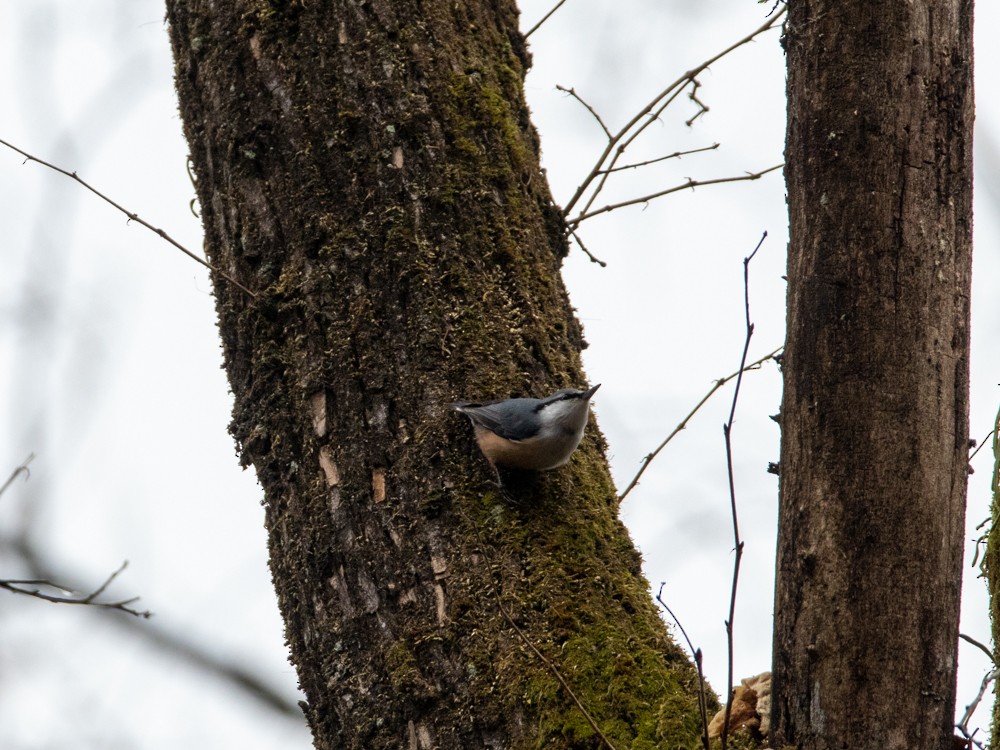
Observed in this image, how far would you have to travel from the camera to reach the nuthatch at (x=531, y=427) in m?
2.27

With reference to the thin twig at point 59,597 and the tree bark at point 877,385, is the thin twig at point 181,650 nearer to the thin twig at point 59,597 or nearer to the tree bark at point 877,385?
the thin twig at point 59,597

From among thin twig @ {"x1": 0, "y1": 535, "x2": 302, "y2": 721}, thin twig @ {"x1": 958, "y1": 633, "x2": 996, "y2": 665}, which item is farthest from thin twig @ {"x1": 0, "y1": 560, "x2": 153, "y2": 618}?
thin twig @ {"x1": 958, "y1": 633, "x2": 996, "y2": 665}

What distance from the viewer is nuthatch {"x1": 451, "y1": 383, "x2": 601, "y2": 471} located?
2.27 m

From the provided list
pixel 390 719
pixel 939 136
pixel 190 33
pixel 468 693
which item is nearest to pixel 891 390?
pixel 939 136

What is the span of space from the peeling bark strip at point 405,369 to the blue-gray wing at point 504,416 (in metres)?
0.04

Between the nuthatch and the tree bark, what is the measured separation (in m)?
0.77

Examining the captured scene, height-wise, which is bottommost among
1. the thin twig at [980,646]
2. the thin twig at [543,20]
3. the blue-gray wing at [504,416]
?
the thin twig at [980,646]

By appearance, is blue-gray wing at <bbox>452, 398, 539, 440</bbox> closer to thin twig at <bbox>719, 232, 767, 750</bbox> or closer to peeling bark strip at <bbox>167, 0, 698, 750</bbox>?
peeling bark strip at <bbox>167, 0, 698, 750</bbox>

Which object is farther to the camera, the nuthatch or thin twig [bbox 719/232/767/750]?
the nuthatch

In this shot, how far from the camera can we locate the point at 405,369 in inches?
92.9

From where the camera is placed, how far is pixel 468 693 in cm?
204

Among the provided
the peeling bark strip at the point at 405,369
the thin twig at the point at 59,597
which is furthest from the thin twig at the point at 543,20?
the thin twig at the point at 59,597

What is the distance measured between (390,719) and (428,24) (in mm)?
1729

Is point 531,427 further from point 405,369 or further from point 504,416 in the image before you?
point 405,369
